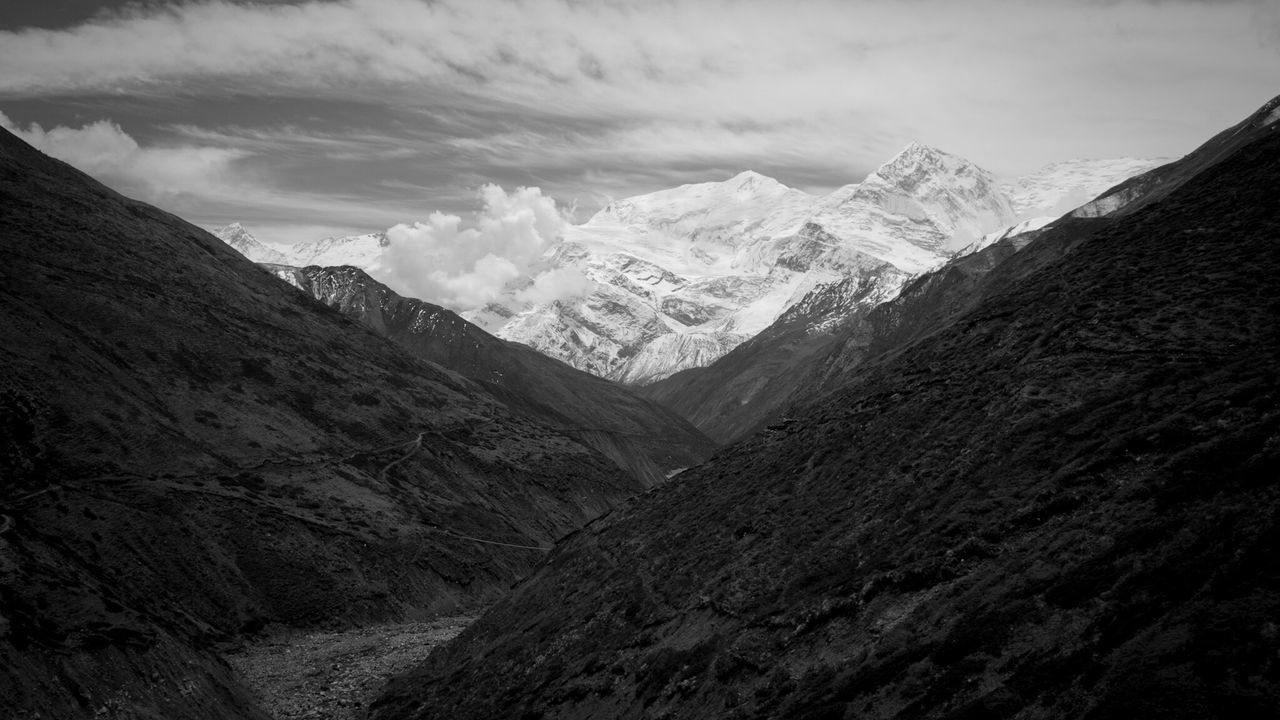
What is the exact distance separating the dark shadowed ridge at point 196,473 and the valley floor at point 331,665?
3565mm

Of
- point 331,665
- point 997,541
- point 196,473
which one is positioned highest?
point 196,473

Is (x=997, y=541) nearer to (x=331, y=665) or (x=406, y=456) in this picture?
(x=331, y=665)

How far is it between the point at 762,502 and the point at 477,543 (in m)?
76.5

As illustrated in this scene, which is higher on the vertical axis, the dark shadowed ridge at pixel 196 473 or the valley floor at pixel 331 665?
the dark shadowed ridge at pixel 196 473

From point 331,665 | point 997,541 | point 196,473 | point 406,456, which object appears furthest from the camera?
point 406,456

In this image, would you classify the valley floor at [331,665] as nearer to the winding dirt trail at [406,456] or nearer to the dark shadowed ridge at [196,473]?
the dark shadowed ridge at [196,473]

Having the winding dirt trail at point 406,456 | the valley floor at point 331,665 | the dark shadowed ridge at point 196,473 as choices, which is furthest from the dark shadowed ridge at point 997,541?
the winding dirt trail at point 406,456

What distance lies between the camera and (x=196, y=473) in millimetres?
106062

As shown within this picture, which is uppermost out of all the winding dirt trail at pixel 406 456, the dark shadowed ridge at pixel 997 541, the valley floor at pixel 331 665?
the winding dirt trail at pixel 406 456

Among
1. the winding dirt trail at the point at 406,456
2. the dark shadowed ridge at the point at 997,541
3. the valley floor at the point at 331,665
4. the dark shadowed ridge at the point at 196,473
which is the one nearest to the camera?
the dark shadowed ridge at the point at 997,541

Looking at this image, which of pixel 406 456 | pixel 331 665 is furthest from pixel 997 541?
pixel 406 456

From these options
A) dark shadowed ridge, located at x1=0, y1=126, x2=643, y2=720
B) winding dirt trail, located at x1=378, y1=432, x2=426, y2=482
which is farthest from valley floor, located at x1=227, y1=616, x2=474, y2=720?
winding dirt trail, located at x1=378, y1=432, x2=426, y2=482

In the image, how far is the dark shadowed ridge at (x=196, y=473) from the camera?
51906 millimetres

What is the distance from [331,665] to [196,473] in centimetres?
4481
